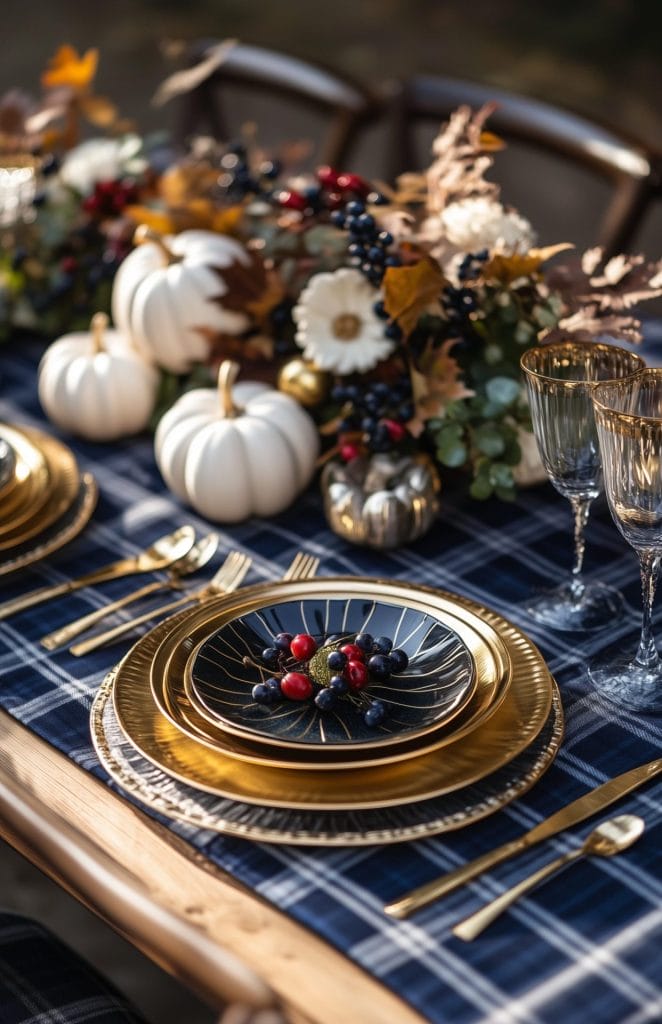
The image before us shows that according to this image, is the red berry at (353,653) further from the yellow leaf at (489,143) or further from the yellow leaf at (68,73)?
the yellow leaf at (68,73)

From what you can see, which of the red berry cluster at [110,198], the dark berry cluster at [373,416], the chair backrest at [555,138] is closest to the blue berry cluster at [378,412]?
A: the dark berry cluster at [373,416]

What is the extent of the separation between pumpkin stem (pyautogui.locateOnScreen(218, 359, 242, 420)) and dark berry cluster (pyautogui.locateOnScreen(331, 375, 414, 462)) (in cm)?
9

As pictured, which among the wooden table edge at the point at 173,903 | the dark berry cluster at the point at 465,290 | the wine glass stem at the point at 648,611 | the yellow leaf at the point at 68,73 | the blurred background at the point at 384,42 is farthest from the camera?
the blurred background at the point at 384,42

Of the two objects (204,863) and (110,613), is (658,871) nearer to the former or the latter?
(204,863)

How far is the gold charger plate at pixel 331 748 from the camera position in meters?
0.74

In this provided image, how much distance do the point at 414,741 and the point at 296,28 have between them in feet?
18.5

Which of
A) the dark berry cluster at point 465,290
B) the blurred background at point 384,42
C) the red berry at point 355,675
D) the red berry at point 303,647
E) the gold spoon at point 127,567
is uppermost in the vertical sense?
the dark berry cluster at point 465,290

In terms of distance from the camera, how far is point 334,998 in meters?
0.62

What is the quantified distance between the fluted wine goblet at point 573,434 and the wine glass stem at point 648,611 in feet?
0.21

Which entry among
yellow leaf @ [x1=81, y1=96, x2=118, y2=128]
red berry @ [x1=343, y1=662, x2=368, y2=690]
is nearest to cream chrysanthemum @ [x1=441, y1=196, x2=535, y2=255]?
red berry @ [x1=343, y1=662, x2=368, y2=690]

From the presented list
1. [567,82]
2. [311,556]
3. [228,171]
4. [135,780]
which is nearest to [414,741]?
[135,780]

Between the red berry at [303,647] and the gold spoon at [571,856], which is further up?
the gold spoon at [571,856]

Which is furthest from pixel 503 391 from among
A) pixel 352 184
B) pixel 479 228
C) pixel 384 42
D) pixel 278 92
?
pixel 384 42

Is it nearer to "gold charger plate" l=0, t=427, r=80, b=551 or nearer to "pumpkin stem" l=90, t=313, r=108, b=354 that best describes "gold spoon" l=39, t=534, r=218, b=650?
"gold charger plate" l=0, t=427, r=80, b=551
